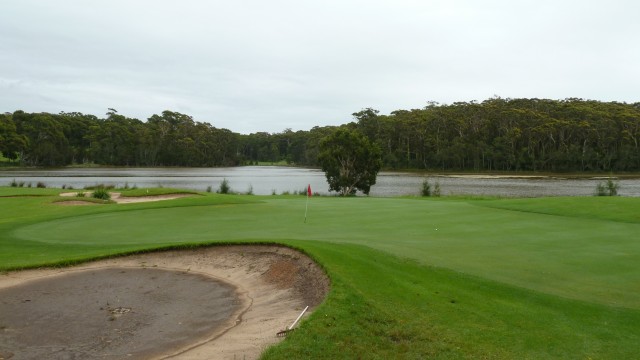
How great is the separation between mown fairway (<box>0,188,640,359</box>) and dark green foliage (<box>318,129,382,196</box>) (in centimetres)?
3119

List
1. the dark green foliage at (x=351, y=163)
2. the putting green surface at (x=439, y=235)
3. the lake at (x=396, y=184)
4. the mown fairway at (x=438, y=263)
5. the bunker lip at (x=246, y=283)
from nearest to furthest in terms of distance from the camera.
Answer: the mown fairway at (x=438, y=263)
the bunker lip at (x=246, y=283)
the putting green surface at (x=439, y=235)
the dark green foliage at (x=351, y=163)
the lake at (x=396, y=184)

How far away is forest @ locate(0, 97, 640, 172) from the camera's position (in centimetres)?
10838

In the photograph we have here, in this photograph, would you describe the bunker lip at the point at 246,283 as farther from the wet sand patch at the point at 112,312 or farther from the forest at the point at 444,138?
the forest at the point at 444,138

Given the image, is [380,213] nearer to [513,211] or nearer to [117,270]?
[513,211]

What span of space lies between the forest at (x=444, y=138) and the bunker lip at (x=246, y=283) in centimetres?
9390

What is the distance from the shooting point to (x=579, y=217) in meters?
17.9

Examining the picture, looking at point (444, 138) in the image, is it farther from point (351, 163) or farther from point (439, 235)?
point (439, 235)

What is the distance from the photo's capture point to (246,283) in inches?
429

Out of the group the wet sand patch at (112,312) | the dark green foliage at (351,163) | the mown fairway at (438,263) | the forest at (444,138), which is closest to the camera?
the mown fairway at (438,263)

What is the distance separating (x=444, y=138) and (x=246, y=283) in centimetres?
11754

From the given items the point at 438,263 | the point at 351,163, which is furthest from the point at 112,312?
the point at 351,163

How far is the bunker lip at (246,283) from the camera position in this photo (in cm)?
677

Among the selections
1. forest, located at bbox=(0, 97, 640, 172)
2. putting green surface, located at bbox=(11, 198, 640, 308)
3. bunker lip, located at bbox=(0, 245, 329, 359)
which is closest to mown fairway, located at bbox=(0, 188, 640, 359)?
putting green surface, located at bbox=(11, 198, 640, 308)

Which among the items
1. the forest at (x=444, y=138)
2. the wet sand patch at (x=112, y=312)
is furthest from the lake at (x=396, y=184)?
the wet sand patch at (x=112, y=312)
